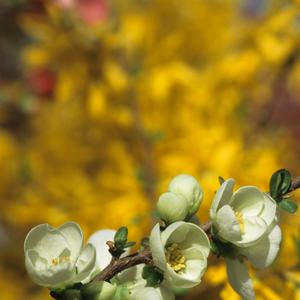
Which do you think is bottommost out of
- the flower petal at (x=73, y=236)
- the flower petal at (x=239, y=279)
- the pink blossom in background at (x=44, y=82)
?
the flower petal at (x=239, y=279)

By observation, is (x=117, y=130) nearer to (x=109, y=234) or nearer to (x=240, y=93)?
(x=240, y=93)

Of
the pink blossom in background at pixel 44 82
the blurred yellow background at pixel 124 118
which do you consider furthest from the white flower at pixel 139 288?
the pink blossom in background at pixel 44 82

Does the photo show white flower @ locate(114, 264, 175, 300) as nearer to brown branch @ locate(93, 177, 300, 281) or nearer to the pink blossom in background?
brown branch @ locate(93, 177, 300, 281)

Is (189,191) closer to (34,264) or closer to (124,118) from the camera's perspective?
(34,264)

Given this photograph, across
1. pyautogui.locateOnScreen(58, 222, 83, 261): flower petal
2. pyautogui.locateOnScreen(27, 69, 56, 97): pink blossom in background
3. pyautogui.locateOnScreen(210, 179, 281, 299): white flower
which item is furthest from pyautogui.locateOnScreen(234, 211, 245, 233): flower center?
pyautogui.locateOnScreen(27, 69, 56, 97): pink blossom in background

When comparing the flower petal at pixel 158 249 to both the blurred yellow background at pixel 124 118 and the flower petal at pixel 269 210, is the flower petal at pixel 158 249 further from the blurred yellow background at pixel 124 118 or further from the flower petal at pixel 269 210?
the blurred yellow background at pixel 124 118

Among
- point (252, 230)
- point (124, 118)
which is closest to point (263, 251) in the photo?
point (252, 230)

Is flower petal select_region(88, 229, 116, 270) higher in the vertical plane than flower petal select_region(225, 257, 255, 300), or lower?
higher
